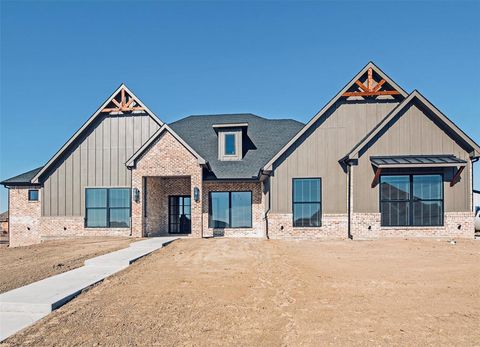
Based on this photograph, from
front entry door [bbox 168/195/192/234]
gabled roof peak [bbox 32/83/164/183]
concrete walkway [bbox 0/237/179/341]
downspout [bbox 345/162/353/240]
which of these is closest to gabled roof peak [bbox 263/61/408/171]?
downspout [bbox 345/162/353/240]

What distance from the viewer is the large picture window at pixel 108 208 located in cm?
1766

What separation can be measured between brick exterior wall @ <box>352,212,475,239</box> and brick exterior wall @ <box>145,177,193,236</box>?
10.3 metres

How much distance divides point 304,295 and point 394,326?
1978 mm

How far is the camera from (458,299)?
6.15 meters

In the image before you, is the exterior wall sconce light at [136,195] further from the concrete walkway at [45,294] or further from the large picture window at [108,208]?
the concrete walkway at [45,294]

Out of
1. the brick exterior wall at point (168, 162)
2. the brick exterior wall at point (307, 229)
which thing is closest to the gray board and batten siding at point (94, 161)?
the brick exterior wall at point (168, 162)

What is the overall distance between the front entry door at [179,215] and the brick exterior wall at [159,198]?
0.32 m

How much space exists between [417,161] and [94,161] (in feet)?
57.0

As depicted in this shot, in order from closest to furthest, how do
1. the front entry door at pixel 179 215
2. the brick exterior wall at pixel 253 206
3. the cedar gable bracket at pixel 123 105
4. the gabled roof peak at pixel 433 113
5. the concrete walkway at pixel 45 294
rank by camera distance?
the concrete walkway at pixel 45 294
the gabled roof peak at pixel 433 113
the brick exterior wall at pixel 253 206
the cedar gable bracket at pixel 123 105
the front entry door at pixel 179 215

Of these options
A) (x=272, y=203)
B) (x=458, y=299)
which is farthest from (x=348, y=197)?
(x=458, y=299)

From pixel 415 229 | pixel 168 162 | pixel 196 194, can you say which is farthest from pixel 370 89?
pixel 168 162

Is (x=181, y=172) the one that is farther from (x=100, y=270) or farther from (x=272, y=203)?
(x=100, y=270)

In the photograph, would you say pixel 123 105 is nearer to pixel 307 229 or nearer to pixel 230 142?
pixel 230 142

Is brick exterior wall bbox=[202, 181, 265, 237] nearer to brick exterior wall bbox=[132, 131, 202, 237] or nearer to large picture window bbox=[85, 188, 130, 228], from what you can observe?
brick exterior wall bbox=[132, 131, 202, 237]
